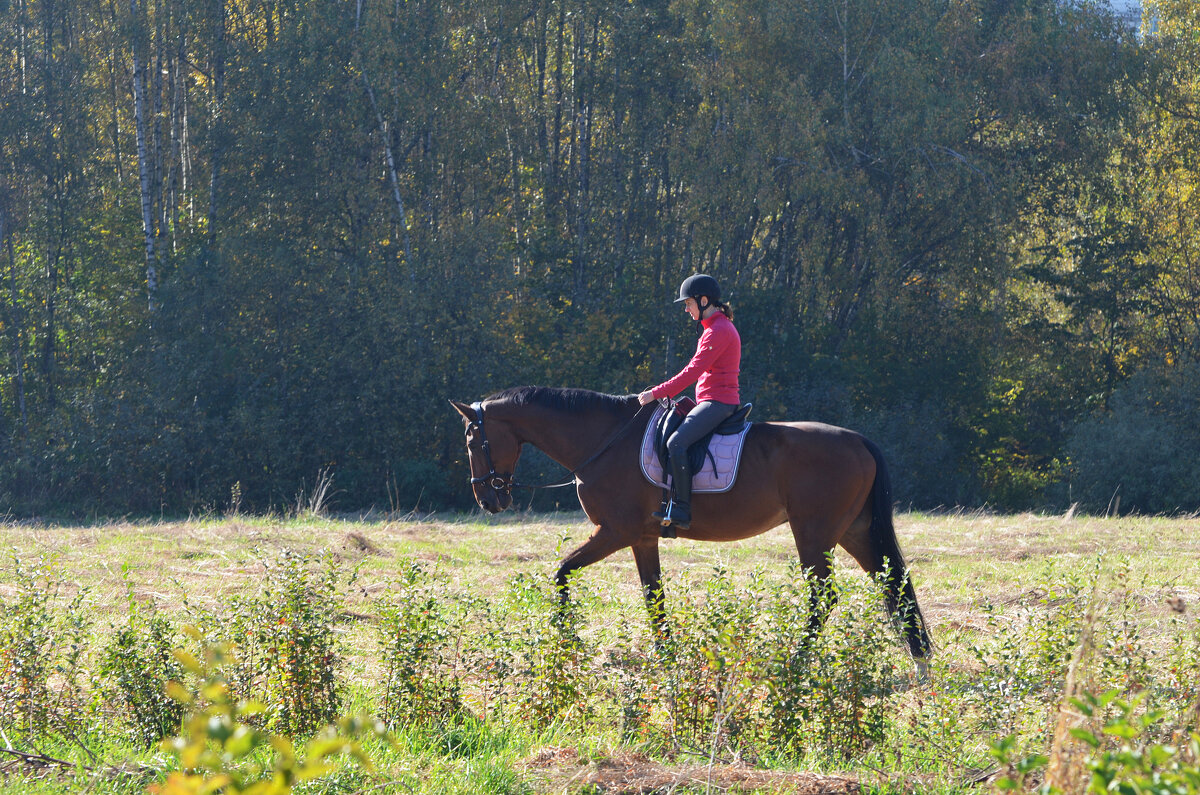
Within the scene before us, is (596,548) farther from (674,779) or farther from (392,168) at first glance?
(392,168)

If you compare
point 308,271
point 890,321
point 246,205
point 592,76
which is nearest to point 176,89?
point 246,205

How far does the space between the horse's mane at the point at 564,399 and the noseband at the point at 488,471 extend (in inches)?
6.1

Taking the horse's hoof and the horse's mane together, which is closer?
the horse's hoof

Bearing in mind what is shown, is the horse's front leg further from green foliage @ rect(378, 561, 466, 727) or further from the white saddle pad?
green foliage @ rect(378, 561, 466, 727)

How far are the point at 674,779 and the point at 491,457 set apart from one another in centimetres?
400

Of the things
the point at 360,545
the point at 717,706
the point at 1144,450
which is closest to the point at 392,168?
the point at 360,545

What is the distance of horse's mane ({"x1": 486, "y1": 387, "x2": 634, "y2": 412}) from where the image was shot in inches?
313

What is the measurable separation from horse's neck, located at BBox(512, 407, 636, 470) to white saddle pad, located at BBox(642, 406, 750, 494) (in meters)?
0.45

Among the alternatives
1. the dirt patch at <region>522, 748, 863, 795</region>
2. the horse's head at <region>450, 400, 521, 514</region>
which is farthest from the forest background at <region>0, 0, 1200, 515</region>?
the dirt patch at <region>522, 748, 863, 795</region>

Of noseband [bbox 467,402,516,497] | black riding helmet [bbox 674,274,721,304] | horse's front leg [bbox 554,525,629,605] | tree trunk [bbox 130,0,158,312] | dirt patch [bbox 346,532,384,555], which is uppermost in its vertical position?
tree trunk [bbox 130,0,158,312]

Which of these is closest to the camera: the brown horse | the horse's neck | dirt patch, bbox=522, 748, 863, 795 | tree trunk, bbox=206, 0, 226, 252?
dirt patch, bbox=522, 748, 863, 795

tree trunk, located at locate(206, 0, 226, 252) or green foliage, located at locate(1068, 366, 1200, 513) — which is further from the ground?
tree trunk, located at locate(206, 0, 226, 252)

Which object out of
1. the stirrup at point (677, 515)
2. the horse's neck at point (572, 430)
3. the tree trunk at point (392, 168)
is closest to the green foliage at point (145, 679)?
the horse's neck at point (572, 430)

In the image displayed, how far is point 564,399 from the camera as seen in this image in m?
8.02
